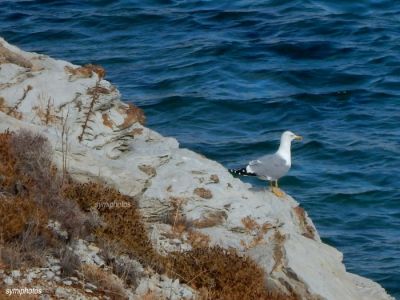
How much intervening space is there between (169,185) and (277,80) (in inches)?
702

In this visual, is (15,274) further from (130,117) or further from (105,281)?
(130,117)

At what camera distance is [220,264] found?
1003cm

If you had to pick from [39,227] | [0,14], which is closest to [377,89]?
[0,14]

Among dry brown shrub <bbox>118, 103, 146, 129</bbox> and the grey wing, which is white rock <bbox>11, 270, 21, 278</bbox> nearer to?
dry brown shrub <bbox>118, 103, 146, 129</bbox>

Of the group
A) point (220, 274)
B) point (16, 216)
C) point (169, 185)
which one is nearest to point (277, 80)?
point (169, 185)

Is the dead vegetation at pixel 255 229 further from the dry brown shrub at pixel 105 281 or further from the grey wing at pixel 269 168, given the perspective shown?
the grey wing at pixel 269 168

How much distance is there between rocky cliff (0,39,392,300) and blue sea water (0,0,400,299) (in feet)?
17.9

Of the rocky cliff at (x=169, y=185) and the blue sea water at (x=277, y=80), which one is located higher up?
the rocky cliff at (x=169, y=185)

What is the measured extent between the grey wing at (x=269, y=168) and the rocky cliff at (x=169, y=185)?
3.19 feet

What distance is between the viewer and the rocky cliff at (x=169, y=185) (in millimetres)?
11172

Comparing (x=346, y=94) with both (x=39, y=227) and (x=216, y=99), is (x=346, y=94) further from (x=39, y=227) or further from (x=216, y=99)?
(x=39, y=227)

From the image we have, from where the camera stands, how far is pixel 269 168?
15031mm

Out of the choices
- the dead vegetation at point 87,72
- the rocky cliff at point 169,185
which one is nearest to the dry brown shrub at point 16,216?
the rocky cliff at point 169,185

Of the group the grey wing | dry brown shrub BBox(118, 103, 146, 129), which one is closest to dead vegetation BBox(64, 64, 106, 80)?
dry brown shrub BBox(118, 103, 146, 129)
